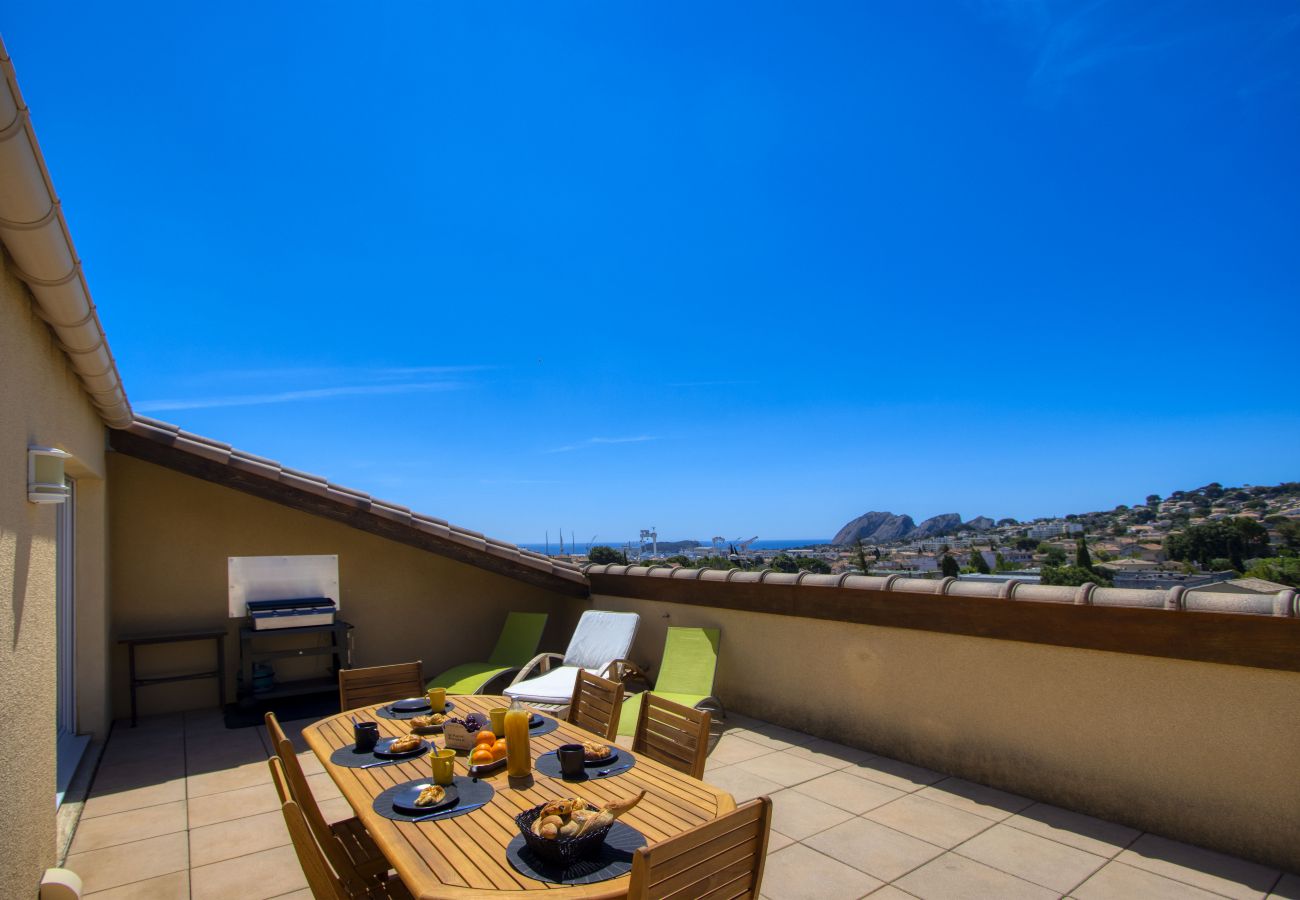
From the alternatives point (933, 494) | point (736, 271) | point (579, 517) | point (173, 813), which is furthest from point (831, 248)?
point (933, 494)

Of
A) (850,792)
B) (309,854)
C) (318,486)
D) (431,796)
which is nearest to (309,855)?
(309,854)

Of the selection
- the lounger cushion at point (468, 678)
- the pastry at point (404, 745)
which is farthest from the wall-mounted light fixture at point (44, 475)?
the lounger cushion at point (468, 678)

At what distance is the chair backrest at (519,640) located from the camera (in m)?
6.77

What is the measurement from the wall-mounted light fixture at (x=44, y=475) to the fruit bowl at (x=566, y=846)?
2470 mm

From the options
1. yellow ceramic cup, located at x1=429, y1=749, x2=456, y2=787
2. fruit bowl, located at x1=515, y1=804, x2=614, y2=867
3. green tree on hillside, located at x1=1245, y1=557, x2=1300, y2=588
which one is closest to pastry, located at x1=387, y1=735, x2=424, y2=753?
yellow ceramic cup, located at x1=429, y1=749, x2=456, y2=787

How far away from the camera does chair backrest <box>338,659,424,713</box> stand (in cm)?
414

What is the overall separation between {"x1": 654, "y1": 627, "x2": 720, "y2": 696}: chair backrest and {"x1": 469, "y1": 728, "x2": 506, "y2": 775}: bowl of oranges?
2.92 meters

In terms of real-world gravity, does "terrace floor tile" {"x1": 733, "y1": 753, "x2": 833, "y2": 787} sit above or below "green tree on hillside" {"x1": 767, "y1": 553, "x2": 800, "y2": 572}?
below

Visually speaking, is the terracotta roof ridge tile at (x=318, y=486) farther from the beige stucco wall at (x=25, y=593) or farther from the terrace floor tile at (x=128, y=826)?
the terrace floor tile at (x=128, y=826)

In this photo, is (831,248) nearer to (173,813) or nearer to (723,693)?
(723,693)

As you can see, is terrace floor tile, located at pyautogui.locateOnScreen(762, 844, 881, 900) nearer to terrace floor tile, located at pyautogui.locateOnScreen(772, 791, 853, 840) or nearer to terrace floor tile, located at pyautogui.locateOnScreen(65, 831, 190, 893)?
terrace floor tile, located at pyautogui.locateOnScreen(772, 791, 853, 840)

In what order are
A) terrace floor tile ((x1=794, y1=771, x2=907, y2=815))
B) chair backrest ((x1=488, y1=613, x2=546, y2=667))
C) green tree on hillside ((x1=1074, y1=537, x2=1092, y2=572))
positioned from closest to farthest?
1. terrace floor tile ((x1=794, y1=771, x2=907, y2=815))
2. chair backrest ((x1=488, y1=613, x2=546, y2=667))
3. green tree on hillside ((x1=1074, y1=537, x2=1092, y2=572))

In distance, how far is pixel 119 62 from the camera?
17.1 ft

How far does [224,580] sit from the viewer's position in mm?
6770
